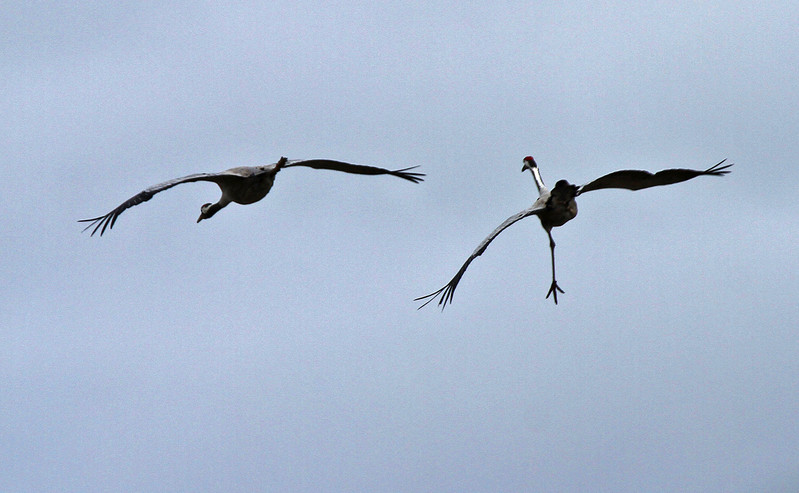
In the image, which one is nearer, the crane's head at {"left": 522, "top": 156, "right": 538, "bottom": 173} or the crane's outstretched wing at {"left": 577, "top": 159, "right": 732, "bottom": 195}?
the crane's outstretched wing at {"left": 577, "top": 159, "right": 732, "bottom": 195}

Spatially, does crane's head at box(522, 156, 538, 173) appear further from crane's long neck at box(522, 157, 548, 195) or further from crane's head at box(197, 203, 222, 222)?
crane's head at box(197, 203, 222, 222)

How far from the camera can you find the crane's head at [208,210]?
30.3 metres

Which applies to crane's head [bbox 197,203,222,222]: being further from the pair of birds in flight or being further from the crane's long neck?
the crane's long neck

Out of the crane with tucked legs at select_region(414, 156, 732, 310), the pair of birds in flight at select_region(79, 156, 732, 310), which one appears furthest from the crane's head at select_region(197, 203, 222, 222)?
the crane with tucked legs at select_region(414, 156, 732, 310)

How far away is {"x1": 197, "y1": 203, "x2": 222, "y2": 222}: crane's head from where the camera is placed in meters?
30.3

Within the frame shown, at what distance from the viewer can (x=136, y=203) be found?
24.9 metres

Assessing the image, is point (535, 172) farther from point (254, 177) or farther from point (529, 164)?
point (254, 177)

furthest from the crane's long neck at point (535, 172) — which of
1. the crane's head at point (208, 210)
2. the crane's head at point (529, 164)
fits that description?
the crane's head at point (208, 210)

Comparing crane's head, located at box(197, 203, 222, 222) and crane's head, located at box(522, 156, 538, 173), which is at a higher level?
crane's head, located at box(522, 156, 538, 173)

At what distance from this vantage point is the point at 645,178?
2823cm

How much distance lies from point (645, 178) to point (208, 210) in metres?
9.41

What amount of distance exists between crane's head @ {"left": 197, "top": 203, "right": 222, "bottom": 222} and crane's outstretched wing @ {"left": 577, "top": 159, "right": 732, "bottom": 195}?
7844 millimetres

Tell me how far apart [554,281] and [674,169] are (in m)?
4.17

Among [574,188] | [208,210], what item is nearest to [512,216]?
[574,188]
